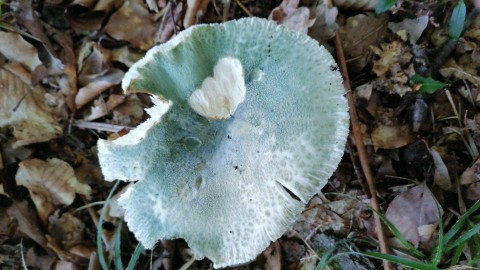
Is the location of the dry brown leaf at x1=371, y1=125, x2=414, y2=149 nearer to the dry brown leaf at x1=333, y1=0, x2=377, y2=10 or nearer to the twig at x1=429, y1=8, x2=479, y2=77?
the twig at x1=429, y1=8, x2=479, y2=77

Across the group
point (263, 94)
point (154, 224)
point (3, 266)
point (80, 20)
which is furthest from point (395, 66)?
point (3, 266)

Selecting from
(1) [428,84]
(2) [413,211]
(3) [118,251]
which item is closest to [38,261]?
(3) [118,251]

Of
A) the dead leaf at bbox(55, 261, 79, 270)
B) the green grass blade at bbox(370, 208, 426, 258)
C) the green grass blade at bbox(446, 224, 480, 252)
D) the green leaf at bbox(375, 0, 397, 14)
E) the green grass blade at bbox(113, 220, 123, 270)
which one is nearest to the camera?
the green grass blade at bbox(446, 224, 480, 252)

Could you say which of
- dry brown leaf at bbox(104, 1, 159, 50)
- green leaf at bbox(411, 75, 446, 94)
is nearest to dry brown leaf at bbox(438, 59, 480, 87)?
green leaf at bbox(411, 75, 446, 94)

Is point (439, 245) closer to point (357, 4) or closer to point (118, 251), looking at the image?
point (357, 4)

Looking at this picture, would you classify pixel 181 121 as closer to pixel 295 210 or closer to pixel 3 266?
pixel 295 210

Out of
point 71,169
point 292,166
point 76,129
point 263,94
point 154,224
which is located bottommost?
point 71,169
